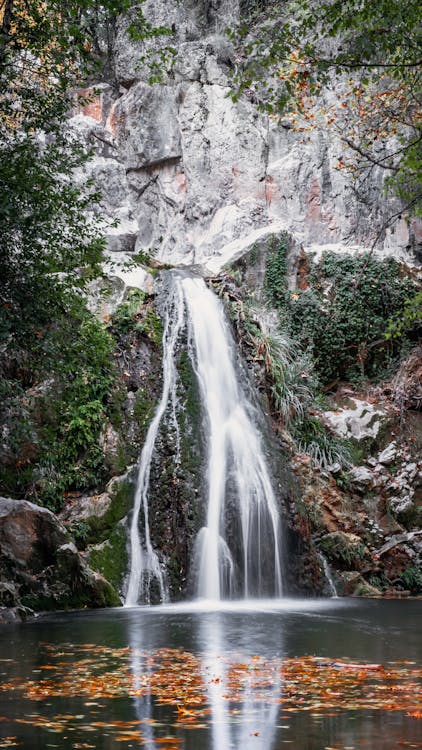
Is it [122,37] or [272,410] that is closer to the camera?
[272,410]

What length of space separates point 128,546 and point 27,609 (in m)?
2.19

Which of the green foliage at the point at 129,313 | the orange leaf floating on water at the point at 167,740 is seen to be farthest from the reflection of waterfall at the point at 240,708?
the green foliage at the point at 129,313

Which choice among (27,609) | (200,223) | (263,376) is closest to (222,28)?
(200,223)

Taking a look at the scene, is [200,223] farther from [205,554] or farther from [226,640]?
[226,640]

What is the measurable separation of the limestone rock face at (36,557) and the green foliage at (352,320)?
9486mm

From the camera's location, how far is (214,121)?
24906 millimetres

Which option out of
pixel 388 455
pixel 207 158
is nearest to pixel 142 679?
pixel 388 455

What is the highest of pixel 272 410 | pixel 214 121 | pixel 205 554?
pixel 214 121

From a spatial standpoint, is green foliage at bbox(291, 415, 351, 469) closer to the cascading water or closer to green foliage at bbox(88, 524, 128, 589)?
the cascading water

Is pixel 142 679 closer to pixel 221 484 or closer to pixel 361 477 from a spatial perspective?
pixel 221 484

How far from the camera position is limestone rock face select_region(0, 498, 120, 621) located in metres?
9.22

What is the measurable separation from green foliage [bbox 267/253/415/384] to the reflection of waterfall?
12.0 m

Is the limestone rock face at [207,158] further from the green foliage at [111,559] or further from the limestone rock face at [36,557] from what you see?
the limestone rock face at [36,557]

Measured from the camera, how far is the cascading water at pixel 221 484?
10766 mm
